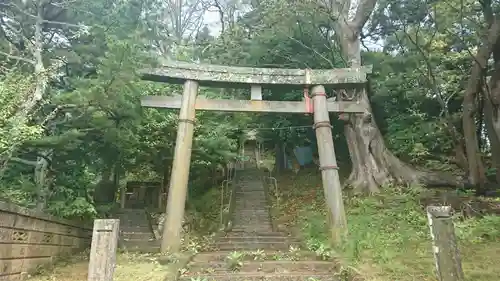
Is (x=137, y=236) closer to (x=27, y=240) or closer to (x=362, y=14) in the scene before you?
(x=27, y=240)

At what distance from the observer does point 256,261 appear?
7.48 m

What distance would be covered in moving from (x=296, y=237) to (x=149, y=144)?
5437 mm

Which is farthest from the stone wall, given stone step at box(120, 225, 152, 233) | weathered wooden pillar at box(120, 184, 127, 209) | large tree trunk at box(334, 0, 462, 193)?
large tree trunk at box(334, 0, 462, 193)

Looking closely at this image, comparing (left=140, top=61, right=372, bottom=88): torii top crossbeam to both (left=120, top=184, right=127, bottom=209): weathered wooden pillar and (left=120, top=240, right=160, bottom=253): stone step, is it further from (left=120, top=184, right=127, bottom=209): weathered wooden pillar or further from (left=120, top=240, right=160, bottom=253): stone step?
(left=120, top=184, right=127, bottom=209): weathered wooden pillar

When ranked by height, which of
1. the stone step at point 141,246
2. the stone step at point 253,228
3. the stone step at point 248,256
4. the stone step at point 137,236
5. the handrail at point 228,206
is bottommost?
the stone step at point 248,256

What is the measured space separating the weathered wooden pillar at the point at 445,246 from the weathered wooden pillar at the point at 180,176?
513cm

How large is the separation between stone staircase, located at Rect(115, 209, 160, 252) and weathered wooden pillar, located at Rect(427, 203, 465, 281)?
752cm

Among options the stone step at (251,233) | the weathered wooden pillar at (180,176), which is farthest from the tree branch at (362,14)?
the stone step at (251,233)

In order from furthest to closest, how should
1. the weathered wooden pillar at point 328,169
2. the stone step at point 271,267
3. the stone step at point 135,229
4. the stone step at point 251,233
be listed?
the stone step at point 135,229
the stone step at point 251,233
the weathered wooden pillar at point 328,169
the stone step at point 271,267

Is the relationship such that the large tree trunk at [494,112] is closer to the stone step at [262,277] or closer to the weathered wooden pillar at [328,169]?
the weathered wooden pillar at [328,169]

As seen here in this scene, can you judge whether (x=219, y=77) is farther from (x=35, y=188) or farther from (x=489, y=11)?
(x=489, y=11)

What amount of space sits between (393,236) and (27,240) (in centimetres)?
759

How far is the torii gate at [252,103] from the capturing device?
28.3 ft

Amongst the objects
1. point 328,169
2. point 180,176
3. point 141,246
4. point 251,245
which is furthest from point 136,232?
point 328,169
